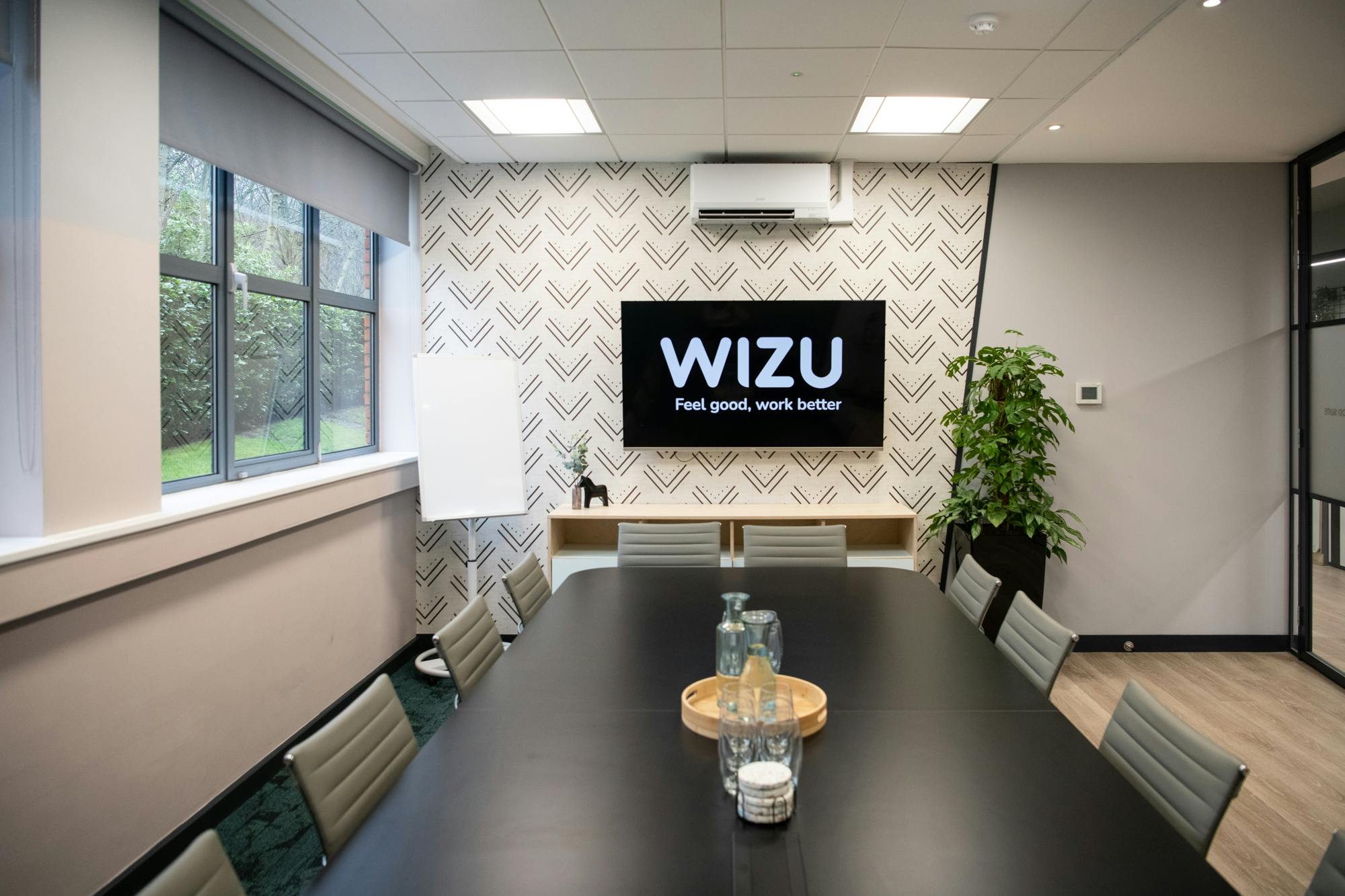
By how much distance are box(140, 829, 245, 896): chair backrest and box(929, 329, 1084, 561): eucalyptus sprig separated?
13.0 feet

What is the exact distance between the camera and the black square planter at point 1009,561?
173 inches

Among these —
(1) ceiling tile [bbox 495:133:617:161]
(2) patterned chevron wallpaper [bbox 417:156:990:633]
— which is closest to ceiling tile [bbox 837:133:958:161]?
(2) patterned chevron wallpaper [bbox 417:156:990:633]

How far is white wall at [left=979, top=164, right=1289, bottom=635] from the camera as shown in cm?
474

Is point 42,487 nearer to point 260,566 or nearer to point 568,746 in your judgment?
point 260,566

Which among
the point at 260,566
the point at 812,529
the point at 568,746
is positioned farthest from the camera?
the point at 812,529

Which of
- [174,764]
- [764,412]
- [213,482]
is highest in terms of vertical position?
[764,412]

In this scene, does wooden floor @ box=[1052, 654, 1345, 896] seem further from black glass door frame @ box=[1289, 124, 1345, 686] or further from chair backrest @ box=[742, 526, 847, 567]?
chair backrest @ box=[742, 526, 847, 567]

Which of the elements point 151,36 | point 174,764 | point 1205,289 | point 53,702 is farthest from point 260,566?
point 1205,289

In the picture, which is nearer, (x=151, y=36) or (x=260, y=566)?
(x=151, y=36)

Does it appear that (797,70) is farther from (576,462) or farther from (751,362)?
(576,462)

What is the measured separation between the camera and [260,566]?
3.23 meters

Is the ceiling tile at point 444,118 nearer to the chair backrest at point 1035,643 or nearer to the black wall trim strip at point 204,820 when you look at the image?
the black wall trim strip at point 204,820

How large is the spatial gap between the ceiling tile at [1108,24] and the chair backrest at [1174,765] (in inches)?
95.7

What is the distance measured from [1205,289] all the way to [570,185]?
403 cm
